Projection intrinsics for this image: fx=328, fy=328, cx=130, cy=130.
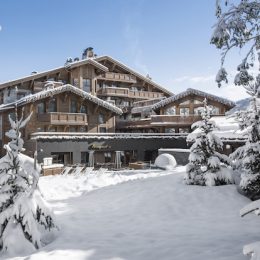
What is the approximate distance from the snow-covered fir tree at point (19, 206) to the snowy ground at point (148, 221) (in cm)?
61

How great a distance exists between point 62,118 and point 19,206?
23333mm

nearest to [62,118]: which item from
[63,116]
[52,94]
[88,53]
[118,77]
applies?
[63,116]

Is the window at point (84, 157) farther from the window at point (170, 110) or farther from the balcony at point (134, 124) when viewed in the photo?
the window at point (170, 110)

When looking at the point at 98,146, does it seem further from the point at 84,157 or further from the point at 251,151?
the point at 251,151

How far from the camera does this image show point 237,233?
32.8 feet

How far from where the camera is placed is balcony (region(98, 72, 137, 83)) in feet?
149

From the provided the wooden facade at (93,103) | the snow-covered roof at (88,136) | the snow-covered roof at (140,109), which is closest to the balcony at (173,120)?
the wooden facade at (93,103)

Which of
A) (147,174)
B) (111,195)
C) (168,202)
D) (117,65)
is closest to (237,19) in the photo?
(168,202)

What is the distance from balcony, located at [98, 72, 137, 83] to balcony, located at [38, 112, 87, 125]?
42.0ft

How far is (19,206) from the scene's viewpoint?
31.6 feet

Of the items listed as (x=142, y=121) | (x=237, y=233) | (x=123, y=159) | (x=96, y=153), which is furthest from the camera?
(x=142, y=121)

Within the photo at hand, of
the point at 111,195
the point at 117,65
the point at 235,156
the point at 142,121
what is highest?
the point at 117,65

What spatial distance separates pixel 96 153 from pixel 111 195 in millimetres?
14938

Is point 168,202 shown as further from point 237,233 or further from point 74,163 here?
point 74,163
